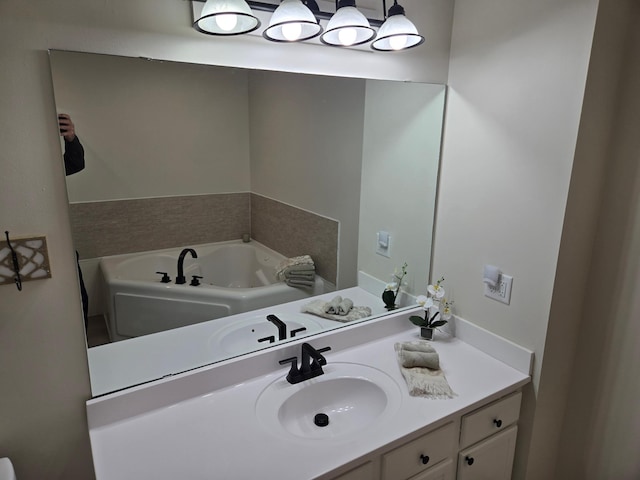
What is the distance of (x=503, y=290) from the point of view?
5.10 ft

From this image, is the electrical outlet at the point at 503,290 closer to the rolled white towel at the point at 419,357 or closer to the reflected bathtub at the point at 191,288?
the rolled white towel at the point at 419,357

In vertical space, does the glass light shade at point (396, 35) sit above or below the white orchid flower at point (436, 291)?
above

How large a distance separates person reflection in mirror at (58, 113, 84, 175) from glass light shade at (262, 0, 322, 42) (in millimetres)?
592

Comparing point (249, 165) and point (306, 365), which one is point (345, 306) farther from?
point (249, 165)

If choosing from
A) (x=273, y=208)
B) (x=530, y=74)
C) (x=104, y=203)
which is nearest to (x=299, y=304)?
(x=273, y=208)

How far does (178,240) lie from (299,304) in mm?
551

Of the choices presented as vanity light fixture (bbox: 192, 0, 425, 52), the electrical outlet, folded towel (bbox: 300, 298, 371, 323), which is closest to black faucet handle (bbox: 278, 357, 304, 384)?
folded towel (bbox: 300, 298, 371, 323)

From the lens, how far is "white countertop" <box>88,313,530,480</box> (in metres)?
1.06

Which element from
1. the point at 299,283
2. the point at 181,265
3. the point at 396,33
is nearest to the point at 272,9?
the point at 396,33

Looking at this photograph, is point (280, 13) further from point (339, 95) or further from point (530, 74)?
point (530, 74)

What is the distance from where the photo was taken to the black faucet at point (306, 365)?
1424 mm

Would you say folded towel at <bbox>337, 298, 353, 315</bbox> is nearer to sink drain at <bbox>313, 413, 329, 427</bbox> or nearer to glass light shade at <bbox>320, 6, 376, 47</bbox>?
sink drain at <bbox>313, 413, 329, 427</bbox>

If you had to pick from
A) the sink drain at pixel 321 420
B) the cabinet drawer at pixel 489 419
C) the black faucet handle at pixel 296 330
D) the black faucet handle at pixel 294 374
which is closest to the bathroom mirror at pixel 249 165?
the black faucet handle at pixel 296 330

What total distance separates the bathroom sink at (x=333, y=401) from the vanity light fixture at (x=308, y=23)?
1113 millimetres
